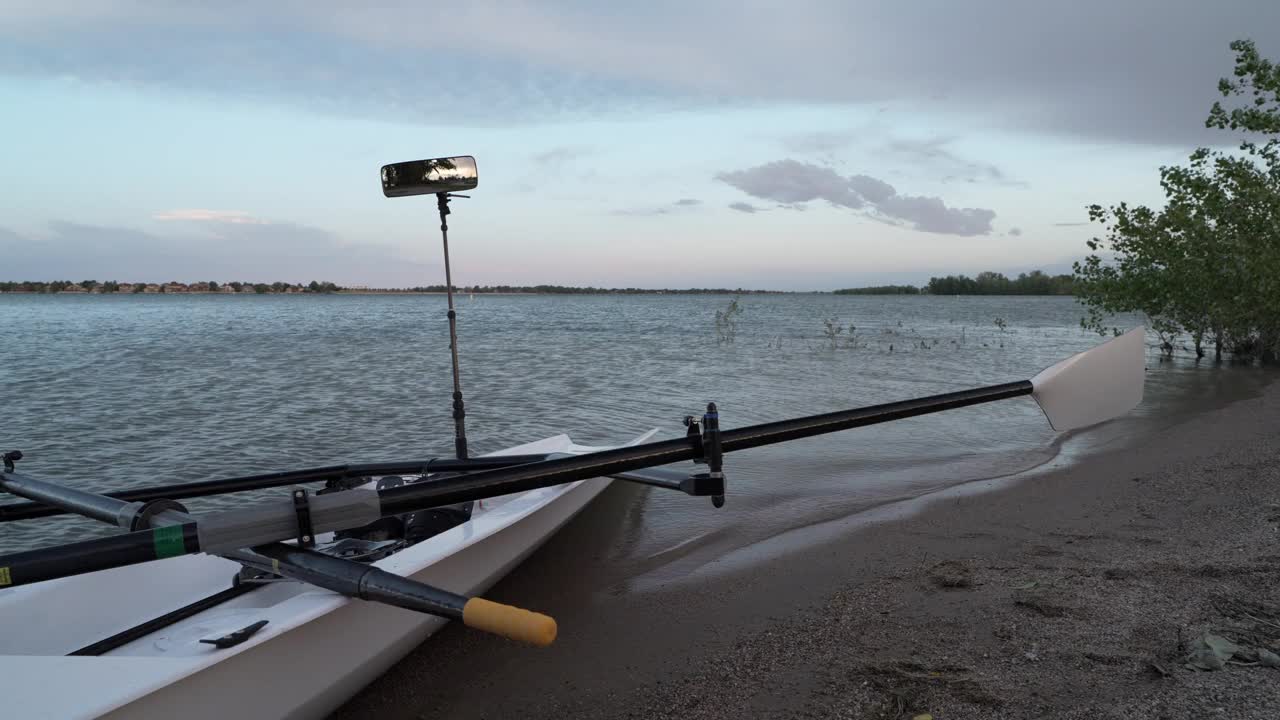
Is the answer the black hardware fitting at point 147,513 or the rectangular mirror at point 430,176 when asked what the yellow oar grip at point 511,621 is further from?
the rectangular mirror at point 430,176

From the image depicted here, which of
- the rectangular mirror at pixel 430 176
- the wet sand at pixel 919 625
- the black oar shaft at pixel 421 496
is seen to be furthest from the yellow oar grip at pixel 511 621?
the rectangular mirror at pixel 430 176

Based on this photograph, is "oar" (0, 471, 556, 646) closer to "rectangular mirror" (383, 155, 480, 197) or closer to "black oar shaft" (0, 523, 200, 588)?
"black oar shaft" (0, 523, 200, 588)

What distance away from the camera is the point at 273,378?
18.4 metres

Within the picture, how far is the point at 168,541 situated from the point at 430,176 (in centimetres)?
407

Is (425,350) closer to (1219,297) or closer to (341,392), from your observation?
(341,392)

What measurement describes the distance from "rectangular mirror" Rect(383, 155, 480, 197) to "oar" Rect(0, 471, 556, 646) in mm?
3329

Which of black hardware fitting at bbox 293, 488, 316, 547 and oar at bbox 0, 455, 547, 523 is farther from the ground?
black hardware fitting at bbox 293, 488, 316, 547

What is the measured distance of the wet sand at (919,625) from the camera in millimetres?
3100

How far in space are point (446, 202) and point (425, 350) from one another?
23.2 metres

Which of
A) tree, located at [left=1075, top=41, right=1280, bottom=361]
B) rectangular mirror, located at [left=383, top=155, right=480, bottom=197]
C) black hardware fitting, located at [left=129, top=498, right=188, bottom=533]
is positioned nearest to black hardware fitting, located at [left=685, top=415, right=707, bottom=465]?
black hardware fitting, located at [left=129, top=498, right=188, bottom=533]

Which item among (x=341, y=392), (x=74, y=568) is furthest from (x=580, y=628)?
(x=341, y=392)

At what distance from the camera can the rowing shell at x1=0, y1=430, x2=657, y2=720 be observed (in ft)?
7.77

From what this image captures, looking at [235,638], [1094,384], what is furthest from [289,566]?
[1094,384]

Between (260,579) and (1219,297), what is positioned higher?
(1219,297)
